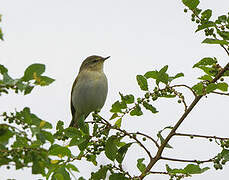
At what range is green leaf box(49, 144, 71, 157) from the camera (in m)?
2.47

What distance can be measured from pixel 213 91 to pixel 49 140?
1359 millimetres

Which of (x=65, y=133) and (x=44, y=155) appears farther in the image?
(x=65, y=133)

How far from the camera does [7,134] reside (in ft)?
6.16

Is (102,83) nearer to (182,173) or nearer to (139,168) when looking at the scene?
(139,168)

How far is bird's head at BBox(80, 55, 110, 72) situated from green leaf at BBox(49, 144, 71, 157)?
5.43 m

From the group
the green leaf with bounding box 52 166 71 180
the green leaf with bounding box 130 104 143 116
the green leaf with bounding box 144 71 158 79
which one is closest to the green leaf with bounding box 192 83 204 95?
the green leaf with bounding box 144 71 158 79

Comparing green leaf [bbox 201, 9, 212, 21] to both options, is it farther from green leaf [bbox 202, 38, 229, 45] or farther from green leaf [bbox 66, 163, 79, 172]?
green leaf [bbox 66, 163, 79, 172]

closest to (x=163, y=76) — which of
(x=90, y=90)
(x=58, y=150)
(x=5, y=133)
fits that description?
(x=58, y=150)

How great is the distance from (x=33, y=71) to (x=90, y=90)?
5593 millimetres

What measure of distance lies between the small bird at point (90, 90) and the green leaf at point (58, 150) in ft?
14.9

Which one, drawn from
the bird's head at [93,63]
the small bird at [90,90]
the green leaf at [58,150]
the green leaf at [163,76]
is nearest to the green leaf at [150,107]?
the green leaf at [163,76]

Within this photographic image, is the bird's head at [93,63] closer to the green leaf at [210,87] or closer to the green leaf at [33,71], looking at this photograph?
the green leaf at [210,87]

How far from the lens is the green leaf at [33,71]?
1.94 m

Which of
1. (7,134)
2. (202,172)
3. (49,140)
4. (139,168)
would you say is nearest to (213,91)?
(202,172)
